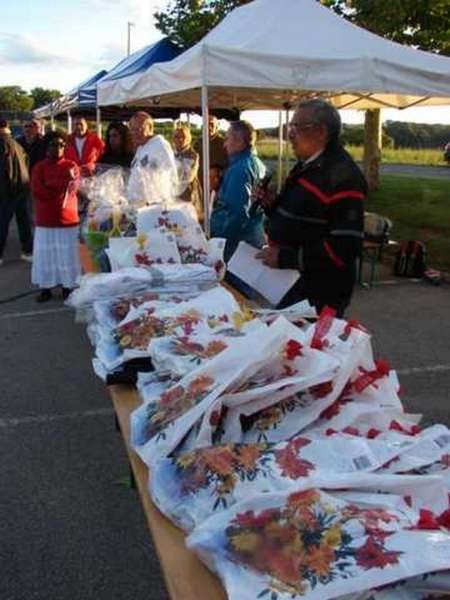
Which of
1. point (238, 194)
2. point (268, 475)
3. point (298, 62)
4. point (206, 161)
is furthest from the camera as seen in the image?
point (206, 161)

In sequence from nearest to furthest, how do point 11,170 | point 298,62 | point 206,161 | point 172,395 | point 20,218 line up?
1. point 172,395
2. point 298,62
3. point 206,161
4. point 11,170
5. point 20,218

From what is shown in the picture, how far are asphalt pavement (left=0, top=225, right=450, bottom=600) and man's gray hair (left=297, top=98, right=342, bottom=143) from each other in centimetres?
182

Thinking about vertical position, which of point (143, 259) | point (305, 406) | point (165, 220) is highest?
point (165, 220)

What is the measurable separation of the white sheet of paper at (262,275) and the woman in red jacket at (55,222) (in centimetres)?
338

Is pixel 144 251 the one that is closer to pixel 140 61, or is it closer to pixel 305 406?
pixel 305 406

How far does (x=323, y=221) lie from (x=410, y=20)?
9.29 m

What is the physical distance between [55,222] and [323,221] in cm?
422

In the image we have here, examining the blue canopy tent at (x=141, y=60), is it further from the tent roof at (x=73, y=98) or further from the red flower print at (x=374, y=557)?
the red flower print at (x=374, y=557)

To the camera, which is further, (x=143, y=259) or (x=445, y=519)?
(x=143, y=259)

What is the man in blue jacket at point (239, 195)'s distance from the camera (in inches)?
177

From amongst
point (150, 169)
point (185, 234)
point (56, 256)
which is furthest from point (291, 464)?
point (56, 256)

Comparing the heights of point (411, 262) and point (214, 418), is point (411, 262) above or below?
below

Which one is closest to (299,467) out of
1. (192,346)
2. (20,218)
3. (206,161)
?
(192,346)

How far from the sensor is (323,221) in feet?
9.57
